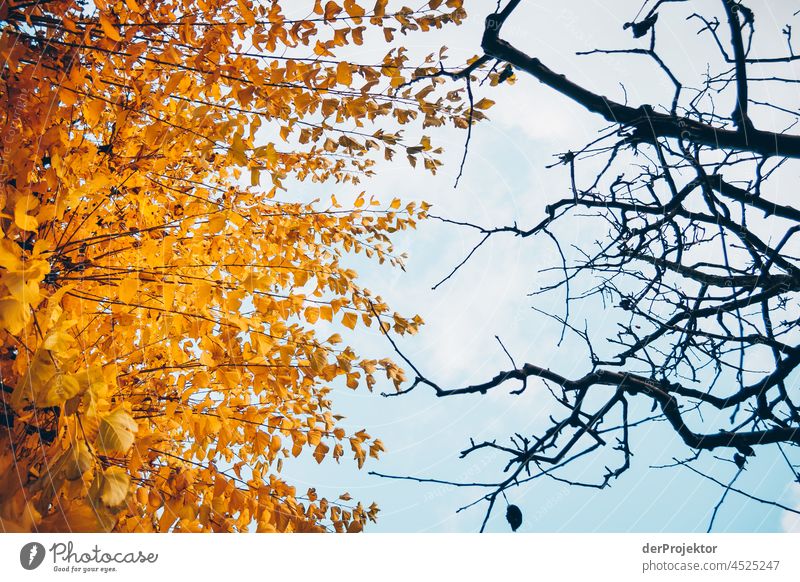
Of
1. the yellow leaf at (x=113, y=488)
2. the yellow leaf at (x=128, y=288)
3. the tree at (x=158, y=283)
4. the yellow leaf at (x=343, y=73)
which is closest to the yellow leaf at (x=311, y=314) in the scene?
the tree at (x=158, y=283)

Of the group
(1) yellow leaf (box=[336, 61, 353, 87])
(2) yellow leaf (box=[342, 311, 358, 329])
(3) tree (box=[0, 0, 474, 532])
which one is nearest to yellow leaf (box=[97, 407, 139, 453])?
(3) tree (box=[0, 0, 474, 532])

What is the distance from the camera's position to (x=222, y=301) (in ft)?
5.75

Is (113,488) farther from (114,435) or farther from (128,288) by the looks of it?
(128,288)

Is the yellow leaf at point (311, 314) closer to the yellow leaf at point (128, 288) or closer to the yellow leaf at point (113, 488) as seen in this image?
the yellow leaf at point (128, 288)

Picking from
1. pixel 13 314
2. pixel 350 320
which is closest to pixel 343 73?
pixel 350 320
